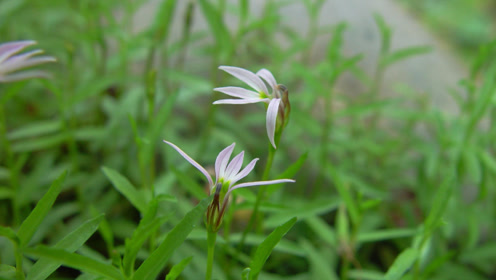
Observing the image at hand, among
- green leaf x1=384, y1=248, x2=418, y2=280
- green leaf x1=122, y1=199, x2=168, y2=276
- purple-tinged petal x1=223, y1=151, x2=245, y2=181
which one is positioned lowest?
green leaf x1=384, y1=248, x2=418, y2=280

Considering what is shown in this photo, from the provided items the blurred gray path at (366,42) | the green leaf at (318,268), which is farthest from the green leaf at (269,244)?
the blurred gray path at (366,42)

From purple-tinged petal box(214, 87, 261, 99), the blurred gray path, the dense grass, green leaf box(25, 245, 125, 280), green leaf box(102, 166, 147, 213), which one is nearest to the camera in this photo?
green leaf box(25, 245, 125, 280)

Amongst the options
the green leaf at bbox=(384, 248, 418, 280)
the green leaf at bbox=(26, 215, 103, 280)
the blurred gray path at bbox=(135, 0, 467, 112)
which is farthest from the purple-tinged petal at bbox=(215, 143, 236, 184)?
the blurred gray path at bbox=(135, 0, 467, 112)

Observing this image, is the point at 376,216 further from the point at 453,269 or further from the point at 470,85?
the point at 470,85

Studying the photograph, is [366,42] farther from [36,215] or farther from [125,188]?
[36,215]

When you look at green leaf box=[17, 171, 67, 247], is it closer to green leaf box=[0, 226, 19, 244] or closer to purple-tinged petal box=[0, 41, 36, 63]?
green leaf box=[0, 226, 19, 244]

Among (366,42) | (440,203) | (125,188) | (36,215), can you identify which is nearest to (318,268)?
(440,203)

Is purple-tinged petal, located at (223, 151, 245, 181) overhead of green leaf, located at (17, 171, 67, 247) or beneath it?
overhead

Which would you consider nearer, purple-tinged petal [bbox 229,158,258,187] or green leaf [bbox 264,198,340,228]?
purple-tinged petal [bbox 229,158,258,187]
